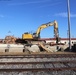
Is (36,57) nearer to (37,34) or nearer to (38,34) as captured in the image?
(37,34)

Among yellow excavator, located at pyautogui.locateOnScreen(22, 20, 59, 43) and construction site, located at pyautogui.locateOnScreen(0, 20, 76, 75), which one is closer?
construction site, located at pyautogui.locateOnScreen(0, 20, 76, 75)

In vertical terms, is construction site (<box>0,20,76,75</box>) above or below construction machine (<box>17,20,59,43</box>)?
below

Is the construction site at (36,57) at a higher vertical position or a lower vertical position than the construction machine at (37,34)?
lower

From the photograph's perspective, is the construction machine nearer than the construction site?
No

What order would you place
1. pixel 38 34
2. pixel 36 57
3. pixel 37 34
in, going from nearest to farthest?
pixel 36 57 < pixel 37 34 < pixel 38 34

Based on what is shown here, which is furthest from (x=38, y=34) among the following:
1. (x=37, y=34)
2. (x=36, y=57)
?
(x=36, y=57)

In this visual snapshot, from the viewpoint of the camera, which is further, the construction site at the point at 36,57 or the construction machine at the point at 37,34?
the construction machine at the point at 37,34

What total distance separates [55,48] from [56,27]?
36.1 ft

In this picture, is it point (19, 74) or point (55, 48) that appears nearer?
point (19, 74)

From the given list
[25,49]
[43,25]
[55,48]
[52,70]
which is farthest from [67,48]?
[52,70]

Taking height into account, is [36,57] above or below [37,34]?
below

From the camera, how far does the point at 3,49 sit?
3247 centimetres

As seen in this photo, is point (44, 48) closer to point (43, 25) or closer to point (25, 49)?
point (25, 49)

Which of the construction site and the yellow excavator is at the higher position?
the yellow excavator
